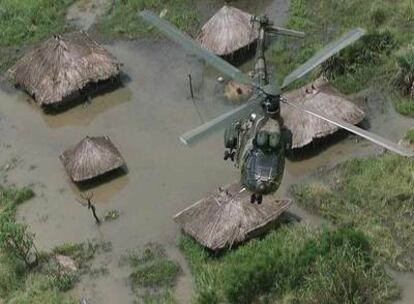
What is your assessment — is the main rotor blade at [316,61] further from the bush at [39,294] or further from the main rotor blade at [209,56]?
the bush at [39,294]

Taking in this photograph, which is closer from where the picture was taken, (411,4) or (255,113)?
(255,113)

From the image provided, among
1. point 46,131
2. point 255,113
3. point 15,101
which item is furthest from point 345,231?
point 15,101

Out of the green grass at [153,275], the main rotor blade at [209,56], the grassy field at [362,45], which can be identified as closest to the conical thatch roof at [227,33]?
the grassy field at [362,45]

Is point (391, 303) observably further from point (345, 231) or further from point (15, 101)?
point (15, 101)

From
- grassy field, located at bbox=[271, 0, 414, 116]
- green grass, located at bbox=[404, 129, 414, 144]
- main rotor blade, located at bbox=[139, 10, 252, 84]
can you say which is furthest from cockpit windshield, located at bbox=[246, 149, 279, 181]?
grassy field, located at bbox=[271, 0, 414, 116]

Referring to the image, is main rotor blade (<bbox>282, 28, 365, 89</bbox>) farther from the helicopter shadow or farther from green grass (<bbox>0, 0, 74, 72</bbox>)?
green grass (<bbox>0, 0, 74, 72</bbox>)
